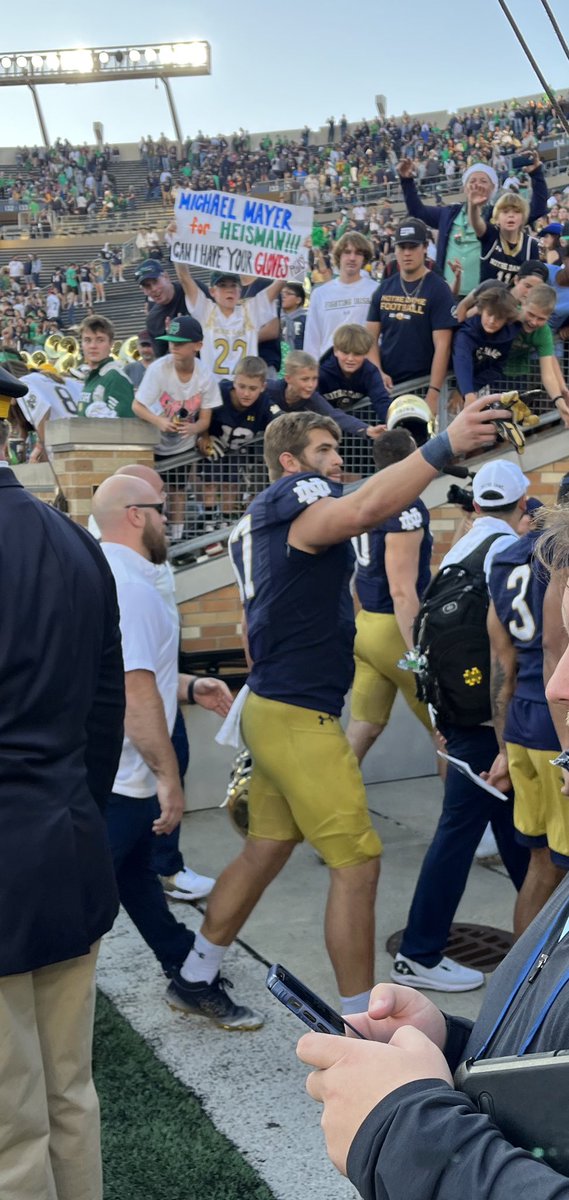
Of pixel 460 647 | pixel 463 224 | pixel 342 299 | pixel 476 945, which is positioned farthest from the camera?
pixel 463 224

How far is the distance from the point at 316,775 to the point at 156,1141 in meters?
1.25

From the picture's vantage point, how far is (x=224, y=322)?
881 cm

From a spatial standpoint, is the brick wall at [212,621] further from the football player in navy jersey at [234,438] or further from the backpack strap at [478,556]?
the backpack strap at [478,556]

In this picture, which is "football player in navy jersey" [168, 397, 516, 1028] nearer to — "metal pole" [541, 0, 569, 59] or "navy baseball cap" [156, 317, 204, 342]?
"navy baseball cap" [156, 317, 204, 342]

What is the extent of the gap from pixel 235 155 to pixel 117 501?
172ft

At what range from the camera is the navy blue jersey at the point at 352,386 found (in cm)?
771

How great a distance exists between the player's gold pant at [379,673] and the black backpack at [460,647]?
134cm

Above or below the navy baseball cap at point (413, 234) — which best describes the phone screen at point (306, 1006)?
below

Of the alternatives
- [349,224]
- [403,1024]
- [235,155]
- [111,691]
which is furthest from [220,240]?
[235,155]

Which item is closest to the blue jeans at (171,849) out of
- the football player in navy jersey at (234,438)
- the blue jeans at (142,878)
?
the blue jeans at (142,878)

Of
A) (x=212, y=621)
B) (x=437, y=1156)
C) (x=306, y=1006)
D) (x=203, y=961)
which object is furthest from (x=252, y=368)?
(x=437, y=1156)

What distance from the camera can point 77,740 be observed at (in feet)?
8.77

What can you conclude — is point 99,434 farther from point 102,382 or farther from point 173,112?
point 173,112

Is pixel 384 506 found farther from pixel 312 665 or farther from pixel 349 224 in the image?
pixel 349 224
